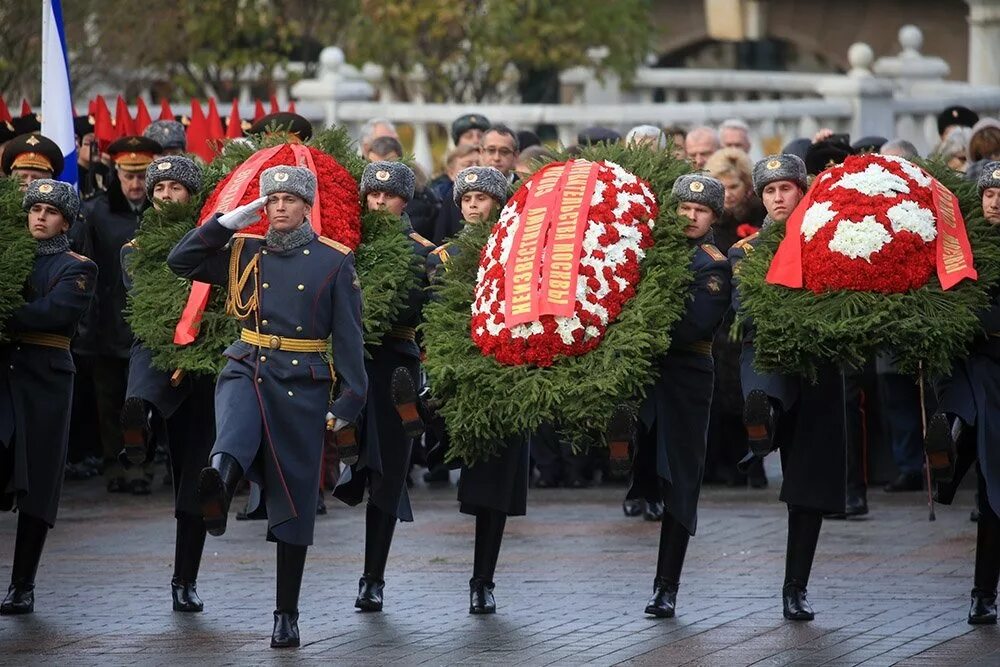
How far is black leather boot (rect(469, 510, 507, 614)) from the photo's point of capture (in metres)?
11.5

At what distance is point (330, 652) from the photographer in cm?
1041

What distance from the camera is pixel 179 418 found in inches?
465

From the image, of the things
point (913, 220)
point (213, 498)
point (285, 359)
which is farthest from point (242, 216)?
point (913, 220)

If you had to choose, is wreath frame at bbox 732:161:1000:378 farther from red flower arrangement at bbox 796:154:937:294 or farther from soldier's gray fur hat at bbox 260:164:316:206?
soldier's gray fur hat at bbox 260:164:316:206

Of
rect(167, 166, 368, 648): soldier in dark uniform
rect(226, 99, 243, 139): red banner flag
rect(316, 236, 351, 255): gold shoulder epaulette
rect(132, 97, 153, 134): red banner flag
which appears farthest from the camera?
rect(132, 97, 153, 134): red banner flag

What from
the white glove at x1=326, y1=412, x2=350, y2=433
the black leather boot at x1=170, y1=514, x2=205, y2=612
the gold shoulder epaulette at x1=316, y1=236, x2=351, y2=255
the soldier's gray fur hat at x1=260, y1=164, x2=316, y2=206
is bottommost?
the black leather boot at x1=170, y1=514, x2=205, y2=612

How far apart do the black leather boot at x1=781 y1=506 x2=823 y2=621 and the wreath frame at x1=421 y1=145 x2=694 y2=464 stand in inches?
37.3

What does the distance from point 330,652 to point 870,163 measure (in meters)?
3.35

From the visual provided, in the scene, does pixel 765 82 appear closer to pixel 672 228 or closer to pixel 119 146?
pixel 119 146

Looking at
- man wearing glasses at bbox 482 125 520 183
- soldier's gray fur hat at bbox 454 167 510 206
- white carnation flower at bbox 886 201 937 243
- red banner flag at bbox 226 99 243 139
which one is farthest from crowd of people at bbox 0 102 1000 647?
red banner flag at bbox 226 99 243 139

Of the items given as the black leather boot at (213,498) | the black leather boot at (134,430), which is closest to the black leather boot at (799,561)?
the black leather boot at (213,498)

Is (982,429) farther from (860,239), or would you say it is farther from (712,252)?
(712,252)

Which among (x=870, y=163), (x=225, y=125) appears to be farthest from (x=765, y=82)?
(x=870, y=163)

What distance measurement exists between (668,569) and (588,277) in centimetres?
143
